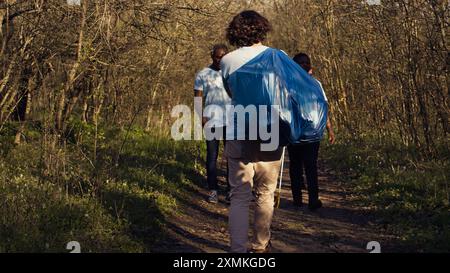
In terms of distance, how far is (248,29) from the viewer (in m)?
5.29

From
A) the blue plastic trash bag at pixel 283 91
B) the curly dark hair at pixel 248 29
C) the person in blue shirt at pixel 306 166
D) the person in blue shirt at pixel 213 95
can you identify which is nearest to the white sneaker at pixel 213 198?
the person in blue shirt at pixel 213 95

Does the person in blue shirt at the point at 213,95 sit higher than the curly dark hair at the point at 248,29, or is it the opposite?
the curly dark hair at the point at 248,29

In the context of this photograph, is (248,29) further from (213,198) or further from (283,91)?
(213,198)

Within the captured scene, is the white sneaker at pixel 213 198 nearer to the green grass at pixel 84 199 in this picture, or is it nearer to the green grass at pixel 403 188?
the green grass at pixel 84 199

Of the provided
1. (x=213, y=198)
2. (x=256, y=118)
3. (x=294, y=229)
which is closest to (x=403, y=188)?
(x=294, y=229)

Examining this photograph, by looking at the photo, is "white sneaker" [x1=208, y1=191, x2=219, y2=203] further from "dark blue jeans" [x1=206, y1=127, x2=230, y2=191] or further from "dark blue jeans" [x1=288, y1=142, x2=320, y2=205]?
"dark blue jeans" [x1=288, y1=142, x2=320, y2=205]

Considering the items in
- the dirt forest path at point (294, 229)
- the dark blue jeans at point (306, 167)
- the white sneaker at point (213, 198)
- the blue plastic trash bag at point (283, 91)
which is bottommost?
the dirt forest path at point (294, 229)

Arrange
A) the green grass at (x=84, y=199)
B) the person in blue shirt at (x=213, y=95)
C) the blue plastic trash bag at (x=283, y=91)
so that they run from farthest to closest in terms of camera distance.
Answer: the person in blue shirt at (x=213, y=95), the green grass at (x=84, y=199), the blue plastic trash bag at (x=283, y=91)

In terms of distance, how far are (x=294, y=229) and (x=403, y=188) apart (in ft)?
6.72

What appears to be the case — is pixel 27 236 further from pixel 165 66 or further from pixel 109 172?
pixel 165 66

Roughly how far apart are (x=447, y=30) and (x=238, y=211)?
4.91m

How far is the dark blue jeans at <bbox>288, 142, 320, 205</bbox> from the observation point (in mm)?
7574

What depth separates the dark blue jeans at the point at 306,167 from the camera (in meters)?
7.57

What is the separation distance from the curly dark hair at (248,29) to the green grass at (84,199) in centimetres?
199
